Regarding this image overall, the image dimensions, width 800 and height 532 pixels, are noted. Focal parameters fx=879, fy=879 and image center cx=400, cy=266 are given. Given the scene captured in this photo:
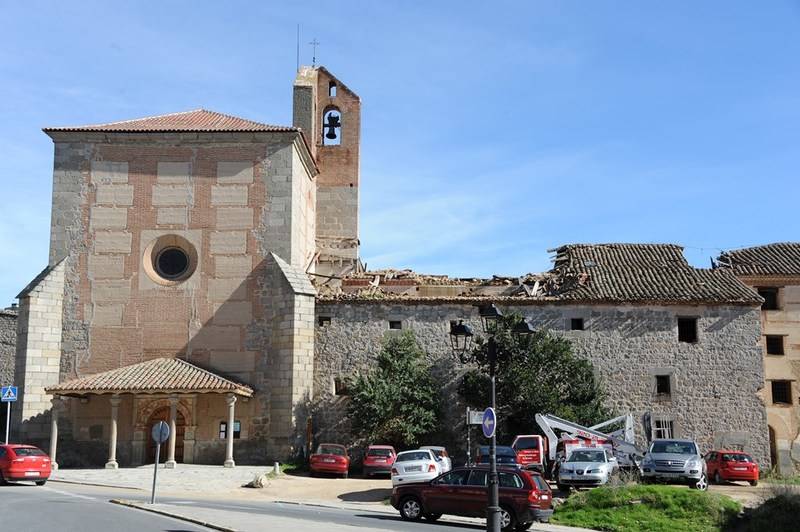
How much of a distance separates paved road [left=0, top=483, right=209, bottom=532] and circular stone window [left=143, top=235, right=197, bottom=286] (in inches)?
519

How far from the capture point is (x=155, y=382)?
30.8 m

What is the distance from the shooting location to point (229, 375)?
3284 cm

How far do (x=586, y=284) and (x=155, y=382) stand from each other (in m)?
16.8

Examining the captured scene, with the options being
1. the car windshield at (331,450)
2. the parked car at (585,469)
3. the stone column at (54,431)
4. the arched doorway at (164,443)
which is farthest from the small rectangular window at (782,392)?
the stone column at (54,431)

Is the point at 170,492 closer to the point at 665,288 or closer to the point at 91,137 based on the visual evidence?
the point at 91,137

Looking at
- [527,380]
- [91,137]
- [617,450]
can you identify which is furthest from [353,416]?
[91,137]

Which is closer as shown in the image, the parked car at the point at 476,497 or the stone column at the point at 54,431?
the parked car at the point at 476,497

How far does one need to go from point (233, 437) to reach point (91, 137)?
1303 cm

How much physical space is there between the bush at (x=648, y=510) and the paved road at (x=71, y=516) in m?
9.11

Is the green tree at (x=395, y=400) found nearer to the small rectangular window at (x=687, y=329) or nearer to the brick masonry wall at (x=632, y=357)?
the brick masonry wall at (x=632, y=357)

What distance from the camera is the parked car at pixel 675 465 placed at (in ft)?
78.5

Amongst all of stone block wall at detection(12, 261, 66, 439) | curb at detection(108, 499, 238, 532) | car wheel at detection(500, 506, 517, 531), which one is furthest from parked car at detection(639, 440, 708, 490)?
stone block wall at detection(12, 261, 66, 439)

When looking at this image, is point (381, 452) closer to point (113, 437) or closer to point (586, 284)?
point (113, 437)

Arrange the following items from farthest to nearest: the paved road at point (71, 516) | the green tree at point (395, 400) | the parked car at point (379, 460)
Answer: the green tree at point (395, 400) < the parked car at point (379, 460) < the paved road at point (71, 516)
